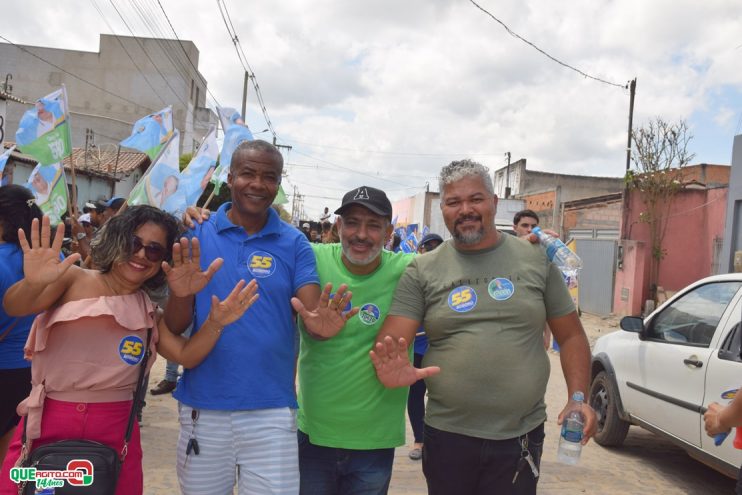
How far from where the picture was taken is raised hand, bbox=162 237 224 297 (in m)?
2.32

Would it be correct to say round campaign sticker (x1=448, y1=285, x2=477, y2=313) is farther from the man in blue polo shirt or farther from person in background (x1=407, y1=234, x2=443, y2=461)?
person in background (x1=407, y1=234, x2=443, y2=461)

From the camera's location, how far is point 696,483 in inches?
199

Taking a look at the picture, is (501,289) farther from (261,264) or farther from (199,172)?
(199,172)

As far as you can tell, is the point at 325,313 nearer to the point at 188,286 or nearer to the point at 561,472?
the point at 188,286

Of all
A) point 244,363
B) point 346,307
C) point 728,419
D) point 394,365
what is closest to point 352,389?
point 394,365

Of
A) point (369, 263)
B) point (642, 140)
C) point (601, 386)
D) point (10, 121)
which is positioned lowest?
point (601, 386)

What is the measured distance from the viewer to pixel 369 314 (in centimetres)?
262

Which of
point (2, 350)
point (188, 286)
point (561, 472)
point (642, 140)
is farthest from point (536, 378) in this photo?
point (642, 140)

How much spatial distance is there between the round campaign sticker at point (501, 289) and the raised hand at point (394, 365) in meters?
0.39

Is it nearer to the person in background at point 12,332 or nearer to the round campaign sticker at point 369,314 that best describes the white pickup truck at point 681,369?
the round campaign sticker at point 369,314

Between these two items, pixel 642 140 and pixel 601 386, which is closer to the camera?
pixel 601 386

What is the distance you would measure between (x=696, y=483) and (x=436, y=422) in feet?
12.5

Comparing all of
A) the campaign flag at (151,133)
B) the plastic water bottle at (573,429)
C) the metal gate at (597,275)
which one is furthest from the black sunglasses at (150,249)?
the metal gate at (597,275)

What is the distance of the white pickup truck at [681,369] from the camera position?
4.09 meters
